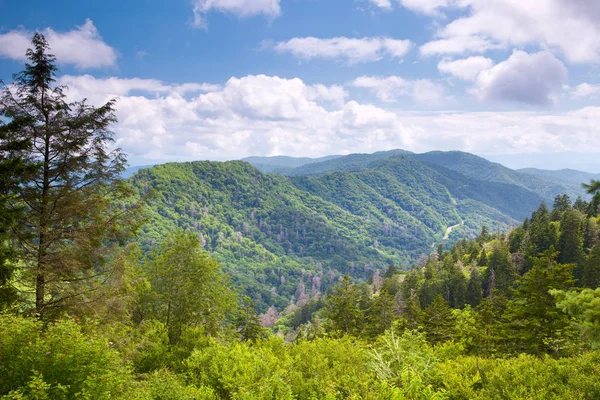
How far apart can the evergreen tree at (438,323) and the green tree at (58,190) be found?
25.7 metres

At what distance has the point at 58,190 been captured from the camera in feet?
41.1

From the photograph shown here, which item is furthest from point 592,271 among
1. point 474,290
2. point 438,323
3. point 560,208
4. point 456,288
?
point 560,208

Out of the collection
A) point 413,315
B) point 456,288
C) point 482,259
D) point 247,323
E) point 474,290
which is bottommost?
point 456,288

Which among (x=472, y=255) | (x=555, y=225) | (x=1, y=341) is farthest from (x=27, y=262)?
(x=472, y=255)

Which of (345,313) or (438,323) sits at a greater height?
(438,323)

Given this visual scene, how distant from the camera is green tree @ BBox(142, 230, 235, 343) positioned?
2189 cm

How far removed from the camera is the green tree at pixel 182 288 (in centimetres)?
2189

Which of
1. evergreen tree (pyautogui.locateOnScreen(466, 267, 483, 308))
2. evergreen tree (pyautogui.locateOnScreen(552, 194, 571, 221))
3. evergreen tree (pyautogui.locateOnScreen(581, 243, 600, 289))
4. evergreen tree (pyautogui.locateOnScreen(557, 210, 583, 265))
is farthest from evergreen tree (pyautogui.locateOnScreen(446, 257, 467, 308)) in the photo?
evergreen tree (pyautogui.locateOnScreen(552, 194, 571, 221))

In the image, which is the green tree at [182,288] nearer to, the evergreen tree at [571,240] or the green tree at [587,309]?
the green tree at [587,309]

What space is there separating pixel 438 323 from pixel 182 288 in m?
21.9

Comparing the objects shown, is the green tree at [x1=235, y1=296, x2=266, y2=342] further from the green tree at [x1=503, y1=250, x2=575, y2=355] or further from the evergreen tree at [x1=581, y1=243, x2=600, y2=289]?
the evergreen tree at [x1=581, y1=243, x2=600, y2=289]

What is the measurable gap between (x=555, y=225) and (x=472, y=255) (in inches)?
904

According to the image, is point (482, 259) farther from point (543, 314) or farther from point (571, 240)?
point (543, 314)

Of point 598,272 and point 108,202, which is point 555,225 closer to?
point 598,272
